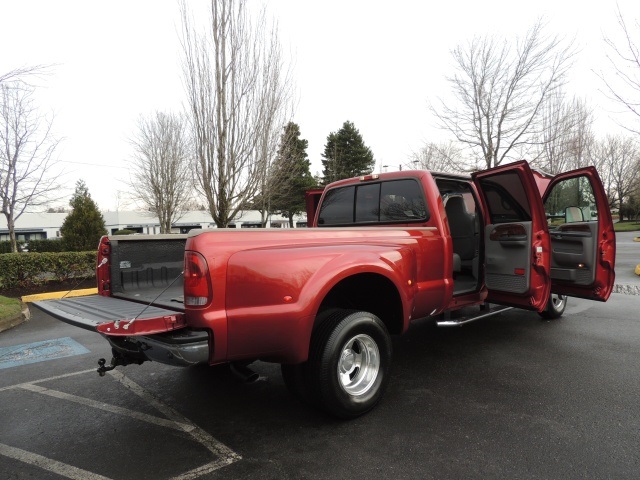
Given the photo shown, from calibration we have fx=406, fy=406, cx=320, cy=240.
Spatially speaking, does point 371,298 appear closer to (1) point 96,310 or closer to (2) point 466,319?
(2) point 466,319

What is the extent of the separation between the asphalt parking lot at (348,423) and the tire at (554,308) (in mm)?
1108

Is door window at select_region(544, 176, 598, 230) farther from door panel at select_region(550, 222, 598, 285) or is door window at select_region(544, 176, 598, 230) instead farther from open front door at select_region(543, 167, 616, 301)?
door panel at select_region(550, 222, 598, 285)

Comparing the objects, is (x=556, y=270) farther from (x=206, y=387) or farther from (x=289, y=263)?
(x=206, y=387)

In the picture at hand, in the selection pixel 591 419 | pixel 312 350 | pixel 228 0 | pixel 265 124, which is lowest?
pixel 591 419

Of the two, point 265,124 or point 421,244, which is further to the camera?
point 265,124

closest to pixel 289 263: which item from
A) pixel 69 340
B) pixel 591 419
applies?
pixel 591 419

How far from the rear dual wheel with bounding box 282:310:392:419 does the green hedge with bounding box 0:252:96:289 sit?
9722 millimetres

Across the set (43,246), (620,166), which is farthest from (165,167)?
(620,166)

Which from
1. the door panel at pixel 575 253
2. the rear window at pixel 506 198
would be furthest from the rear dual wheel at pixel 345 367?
the door panel at pixel 575 253

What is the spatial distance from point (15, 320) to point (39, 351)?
7.48 feet

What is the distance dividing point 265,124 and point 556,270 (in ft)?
25.5

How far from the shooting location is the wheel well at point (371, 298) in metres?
3.60

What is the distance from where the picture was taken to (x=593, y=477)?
240 cm

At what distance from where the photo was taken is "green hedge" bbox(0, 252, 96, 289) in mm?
9820
